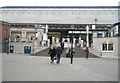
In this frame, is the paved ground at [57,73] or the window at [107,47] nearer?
the paved ground at [57,73]

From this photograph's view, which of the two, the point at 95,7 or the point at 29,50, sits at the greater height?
the point at 95,7

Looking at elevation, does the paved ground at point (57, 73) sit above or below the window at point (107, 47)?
below

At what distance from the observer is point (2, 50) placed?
60094 mm

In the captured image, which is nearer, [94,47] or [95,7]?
[94,47]

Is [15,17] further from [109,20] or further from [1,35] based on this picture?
[109,20]

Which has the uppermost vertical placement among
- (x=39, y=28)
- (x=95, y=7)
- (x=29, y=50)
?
(x=95, y=7)

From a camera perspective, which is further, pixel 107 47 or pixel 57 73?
pixel 107 47

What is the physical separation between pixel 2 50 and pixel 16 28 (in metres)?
16.3

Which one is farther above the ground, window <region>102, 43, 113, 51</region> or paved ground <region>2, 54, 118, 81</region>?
window <region>102, 43, 113, 51</region>

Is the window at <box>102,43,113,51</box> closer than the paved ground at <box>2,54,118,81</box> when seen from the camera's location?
No

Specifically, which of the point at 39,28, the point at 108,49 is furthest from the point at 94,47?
the point at 39,28

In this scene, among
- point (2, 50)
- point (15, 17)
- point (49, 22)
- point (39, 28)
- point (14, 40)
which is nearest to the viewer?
point (2, 50)

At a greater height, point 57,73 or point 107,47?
point 107,47

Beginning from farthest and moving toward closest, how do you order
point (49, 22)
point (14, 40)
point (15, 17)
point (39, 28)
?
point (15, 17) → point (49, 22) → point (39, 28) → point (14, 40)
